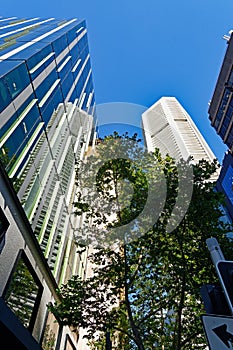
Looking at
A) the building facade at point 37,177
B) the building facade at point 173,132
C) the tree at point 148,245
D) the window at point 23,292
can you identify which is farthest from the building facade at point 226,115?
the window at point 23,292

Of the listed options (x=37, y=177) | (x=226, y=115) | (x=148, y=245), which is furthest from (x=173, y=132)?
(x=148, y=245)

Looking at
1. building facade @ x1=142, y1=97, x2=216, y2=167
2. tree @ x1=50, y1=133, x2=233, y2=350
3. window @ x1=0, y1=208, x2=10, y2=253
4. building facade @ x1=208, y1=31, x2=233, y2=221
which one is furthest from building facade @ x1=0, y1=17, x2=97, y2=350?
building facade @ x1=142, y1=97, x2=216, y2=167

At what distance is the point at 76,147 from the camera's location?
21.8 metres

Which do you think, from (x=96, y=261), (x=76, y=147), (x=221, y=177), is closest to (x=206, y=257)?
(x=96, y=261)

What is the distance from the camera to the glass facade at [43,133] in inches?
389

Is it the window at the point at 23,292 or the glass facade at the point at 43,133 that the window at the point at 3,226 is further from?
the glass facade at the point at 43,133

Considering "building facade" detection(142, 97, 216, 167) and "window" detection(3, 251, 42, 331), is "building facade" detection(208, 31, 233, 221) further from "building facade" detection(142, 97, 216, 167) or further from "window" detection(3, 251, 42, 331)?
"window" detection(3, 251, 42, 331)

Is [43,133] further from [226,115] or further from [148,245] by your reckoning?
[226,115]

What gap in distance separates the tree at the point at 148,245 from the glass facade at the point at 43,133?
245 centimetres

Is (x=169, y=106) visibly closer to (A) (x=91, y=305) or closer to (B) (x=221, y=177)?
(B) (x=221, y=177)

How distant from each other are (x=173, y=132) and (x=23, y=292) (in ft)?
247

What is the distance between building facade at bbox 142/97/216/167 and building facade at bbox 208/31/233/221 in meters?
15.7

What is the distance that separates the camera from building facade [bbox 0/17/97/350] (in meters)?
8.33

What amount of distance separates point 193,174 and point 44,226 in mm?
6992
